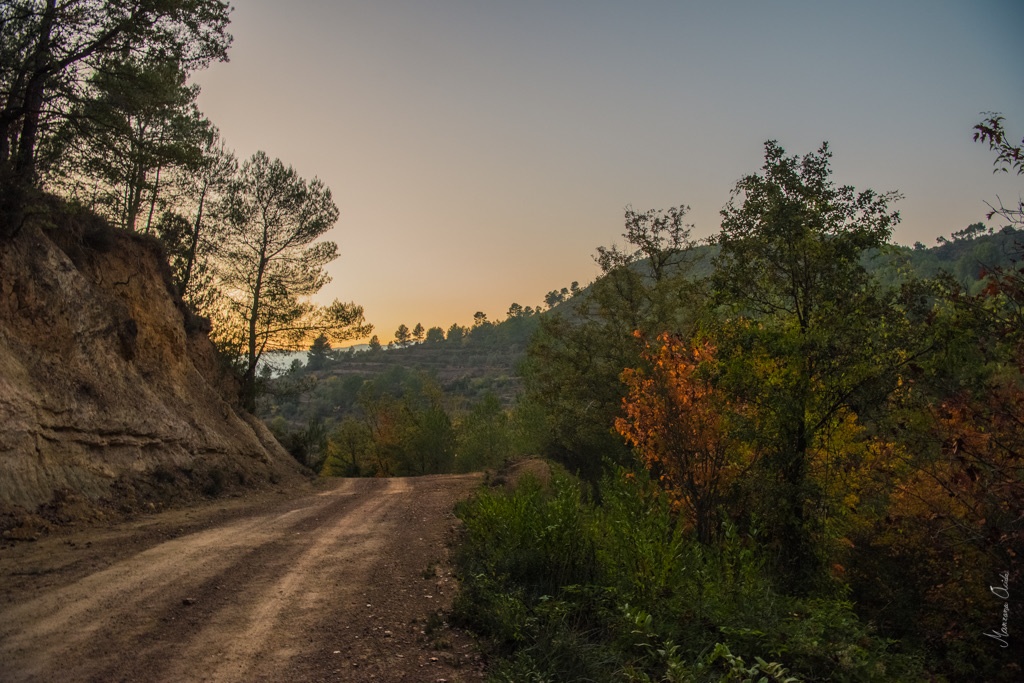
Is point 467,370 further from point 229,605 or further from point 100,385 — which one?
point 229,605

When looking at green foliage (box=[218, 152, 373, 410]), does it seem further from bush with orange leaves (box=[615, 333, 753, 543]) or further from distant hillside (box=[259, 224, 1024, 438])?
bush with orange leaves (box=[615, 333, 753, 543])

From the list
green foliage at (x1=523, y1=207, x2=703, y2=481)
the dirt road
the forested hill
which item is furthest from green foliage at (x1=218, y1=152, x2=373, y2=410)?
the dirt road

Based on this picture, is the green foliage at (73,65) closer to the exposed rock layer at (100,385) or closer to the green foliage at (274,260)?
the exposed rock layer at (100,385)

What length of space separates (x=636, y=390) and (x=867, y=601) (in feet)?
33.5

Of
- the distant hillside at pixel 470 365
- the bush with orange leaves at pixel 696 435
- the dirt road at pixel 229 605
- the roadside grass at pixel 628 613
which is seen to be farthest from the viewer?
the distant hillside at pixel 470 365

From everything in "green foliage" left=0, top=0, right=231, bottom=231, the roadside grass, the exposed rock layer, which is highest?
"green foliage" left=0, top=0, right=231, bottom=231

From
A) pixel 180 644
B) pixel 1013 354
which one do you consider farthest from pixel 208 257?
pixel 1013 354

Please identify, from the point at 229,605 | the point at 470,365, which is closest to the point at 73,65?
the point at 229,605

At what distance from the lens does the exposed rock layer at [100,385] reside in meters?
12.0

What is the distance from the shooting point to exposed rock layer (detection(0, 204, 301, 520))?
1201cm

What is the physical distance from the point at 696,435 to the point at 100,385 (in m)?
14.9

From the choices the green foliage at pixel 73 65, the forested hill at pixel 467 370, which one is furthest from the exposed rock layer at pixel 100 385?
the forested hill at pixel 467 370

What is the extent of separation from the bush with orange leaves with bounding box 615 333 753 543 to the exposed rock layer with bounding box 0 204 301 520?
41.0ft

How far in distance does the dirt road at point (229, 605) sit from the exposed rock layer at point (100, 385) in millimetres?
2124
